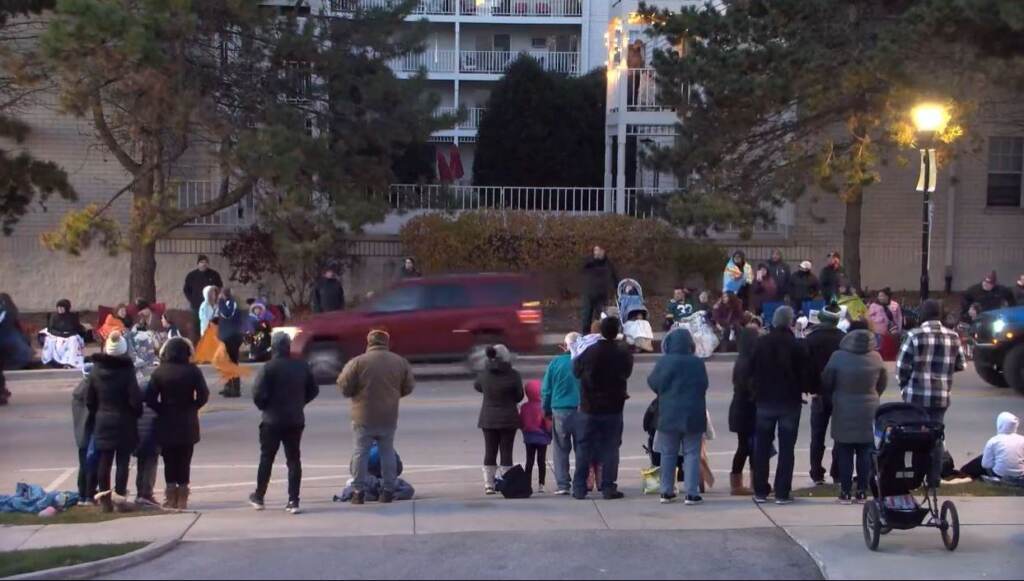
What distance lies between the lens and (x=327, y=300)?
2338 centimetres

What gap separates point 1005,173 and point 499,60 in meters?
25.2

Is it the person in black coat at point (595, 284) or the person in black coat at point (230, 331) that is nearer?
the person in black coat at point (230, 331)

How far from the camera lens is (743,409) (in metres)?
11.2

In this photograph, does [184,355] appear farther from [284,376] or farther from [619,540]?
[619,540]

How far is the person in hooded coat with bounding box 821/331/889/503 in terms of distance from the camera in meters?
10.5

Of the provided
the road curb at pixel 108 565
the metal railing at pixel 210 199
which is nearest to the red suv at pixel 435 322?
the metal railing at pixel 210 199

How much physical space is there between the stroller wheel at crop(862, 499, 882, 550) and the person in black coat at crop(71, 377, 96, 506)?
6.72 meters

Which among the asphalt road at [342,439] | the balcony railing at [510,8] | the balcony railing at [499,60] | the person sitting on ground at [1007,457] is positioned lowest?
the asphalt road at [342,439]

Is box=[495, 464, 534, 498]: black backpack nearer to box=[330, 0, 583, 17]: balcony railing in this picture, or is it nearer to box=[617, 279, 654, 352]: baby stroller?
box=[617, 279, 654, 352]: baby stroller

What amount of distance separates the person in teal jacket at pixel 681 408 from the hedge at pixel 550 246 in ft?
53.4

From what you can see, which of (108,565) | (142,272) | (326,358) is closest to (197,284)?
(142,272)

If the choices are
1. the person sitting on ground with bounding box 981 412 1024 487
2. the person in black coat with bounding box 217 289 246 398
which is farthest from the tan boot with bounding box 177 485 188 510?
the person sitting on ground with bounding box 981 412 1024 487

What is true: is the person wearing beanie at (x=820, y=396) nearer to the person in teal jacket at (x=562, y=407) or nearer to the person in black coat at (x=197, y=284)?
the person in teal jacket at (x=562, y=407)

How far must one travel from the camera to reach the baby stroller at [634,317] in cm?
2243
